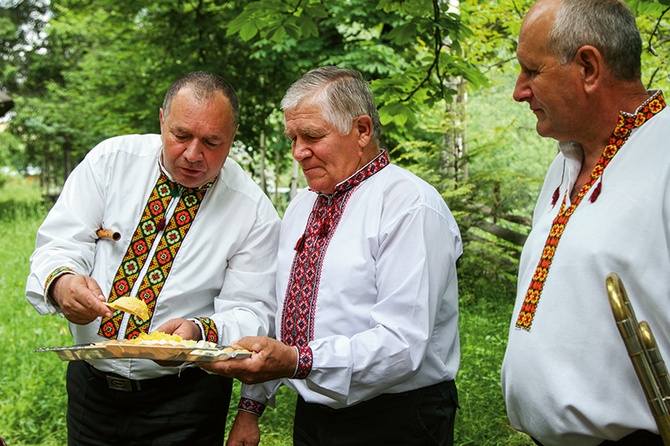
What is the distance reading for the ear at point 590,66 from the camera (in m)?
1.82

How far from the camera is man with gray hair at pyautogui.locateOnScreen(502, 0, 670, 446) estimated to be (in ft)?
5.56

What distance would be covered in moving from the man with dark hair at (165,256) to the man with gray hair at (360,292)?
0.28 metres

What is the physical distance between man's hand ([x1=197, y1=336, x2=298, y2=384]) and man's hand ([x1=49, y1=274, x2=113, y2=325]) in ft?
1.63

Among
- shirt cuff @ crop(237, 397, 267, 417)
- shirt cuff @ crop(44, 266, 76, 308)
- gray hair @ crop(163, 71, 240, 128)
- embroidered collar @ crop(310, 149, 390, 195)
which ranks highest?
gray hair @ crop(163, 71, 240, 128)

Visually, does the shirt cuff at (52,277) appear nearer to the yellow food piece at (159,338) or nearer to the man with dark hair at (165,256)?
the man with dark hair at (165,256)

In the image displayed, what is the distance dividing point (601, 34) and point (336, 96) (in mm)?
843

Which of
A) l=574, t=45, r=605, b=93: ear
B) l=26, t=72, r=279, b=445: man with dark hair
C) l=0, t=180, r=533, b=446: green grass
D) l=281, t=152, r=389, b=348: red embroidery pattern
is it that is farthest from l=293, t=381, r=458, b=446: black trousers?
l=0, t=180, r=533, b=446: green grass

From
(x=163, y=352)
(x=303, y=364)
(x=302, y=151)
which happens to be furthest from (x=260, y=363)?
(x=302, y=151)

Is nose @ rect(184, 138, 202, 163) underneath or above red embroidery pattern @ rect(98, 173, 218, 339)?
above

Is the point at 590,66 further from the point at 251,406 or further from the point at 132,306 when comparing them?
the point at 251,406

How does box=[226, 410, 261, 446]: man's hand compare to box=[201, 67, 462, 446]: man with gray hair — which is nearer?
box=[201, 67, 462, 446]: man with gray hair

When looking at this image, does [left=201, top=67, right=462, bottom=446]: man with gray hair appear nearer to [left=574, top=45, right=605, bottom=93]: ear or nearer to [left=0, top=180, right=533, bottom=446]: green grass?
[left=574, top=45, right=605, bottom=93]: ear

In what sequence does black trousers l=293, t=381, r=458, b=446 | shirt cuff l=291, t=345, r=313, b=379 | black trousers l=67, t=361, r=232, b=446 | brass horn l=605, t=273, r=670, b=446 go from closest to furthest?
brass horn l=605, t=273, r=670, b=446
shirt cuff l=291, t=345, r=313, b=379
black trousers l=293, t=381, r=458, b=446
black trousers l=67, t=361, r=232, b=446

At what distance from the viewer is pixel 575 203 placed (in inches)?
76.6
